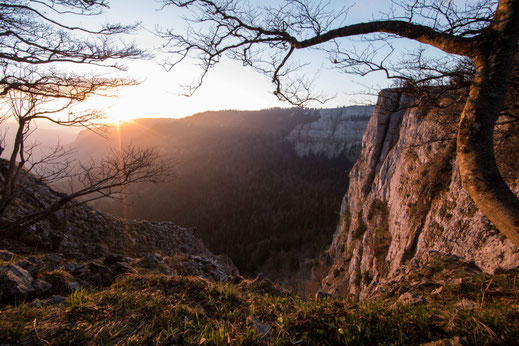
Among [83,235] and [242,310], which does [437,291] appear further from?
[83,235]

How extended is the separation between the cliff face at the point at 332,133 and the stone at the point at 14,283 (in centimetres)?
12008

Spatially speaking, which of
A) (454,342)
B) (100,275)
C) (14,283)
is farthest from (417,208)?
(14,283)

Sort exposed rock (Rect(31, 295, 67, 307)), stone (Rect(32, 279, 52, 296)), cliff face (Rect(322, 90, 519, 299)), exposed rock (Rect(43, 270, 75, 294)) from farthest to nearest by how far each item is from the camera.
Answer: cliff face (Rect(322, 90, 519, 299)) → exposed rock (Rect(43, 270, 75, 294)) → stone (Rect(32, 279, 52, 296)) → exposed rock (Rect(31, 295, 67, 307))

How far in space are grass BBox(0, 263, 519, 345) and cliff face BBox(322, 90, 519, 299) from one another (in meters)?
1.53

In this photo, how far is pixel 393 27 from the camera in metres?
2.77

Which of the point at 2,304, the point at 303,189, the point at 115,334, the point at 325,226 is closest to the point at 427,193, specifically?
the point at 115,334

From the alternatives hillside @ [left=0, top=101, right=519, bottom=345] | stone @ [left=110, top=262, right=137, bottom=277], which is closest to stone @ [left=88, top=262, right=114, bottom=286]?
hillside @ [left=0, top=101, right=519, bottom=345]

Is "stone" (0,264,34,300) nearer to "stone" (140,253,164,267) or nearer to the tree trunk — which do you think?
"stone" (140,253,164,267)

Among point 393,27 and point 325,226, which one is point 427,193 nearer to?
point 393,27

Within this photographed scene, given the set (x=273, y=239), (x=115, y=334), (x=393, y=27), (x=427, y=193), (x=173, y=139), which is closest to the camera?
(x=115, y=334)

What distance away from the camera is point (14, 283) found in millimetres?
2432

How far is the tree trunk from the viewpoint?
2014mm

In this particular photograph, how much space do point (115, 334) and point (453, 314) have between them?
2601 mm

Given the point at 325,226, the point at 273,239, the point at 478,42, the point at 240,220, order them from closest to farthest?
the point at 478,42 < the point at 273,239 < the point at 325,226 < the point at 240,220
